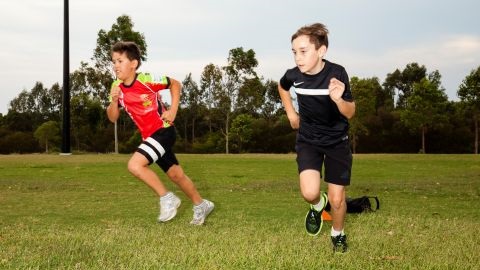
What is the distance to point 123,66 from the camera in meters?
7.49

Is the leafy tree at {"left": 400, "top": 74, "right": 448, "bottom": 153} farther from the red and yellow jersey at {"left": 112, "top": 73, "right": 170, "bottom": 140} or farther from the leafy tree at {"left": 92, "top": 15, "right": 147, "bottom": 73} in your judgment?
the red and yellow jersey at {"left": 112, "top": 73, "right": 170, "bottom": 140}

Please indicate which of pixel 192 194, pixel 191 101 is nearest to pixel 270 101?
pixel 191 101

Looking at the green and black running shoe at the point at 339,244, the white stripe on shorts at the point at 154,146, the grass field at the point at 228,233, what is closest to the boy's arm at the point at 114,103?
the white stripe on shorts at the point at 154,146

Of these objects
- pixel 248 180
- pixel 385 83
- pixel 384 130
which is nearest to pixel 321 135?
pixel 248 180

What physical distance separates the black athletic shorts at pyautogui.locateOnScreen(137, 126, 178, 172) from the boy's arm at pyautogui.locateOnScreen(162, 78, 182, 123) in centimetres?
18

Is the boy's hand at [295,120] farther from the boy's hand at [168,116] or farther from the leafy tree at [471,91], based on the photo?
the leafy tree at [471,91]

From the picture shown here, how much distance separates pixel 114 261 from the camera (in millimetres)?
4926

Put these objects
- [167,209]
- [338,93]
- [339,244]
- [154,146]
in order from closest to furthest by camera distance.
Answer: [338,93] → [339,244] → [154,146] → [167,209]

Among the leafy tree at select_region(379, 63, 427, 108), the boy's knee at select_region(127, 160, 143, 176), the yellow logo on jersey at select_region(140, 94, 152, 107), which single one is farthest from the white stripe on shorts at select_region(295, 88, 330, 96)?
the leafy tree at select_region(379, 63, 427, 108)

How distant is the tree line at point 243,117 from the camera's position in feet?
180

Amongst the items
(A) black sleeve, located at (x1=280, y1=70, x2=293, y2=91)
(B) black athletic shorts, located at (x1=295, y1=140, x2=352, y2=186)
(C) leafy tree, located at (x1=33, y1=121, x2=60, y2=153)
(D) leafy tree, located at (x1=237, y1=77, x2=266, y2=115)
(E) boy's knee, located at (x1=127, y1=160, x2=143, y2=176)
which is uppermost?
(D) leafy tree, located at (x1=237, y1=77, x2=266, y2=115)

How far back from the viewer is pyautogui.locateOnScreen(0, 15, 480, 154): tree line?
54.7 m

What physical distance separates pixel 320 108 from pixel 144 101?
2.68m

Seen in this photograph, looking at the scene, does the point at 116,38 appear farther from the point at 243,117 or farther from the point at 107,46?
the point at 243,117
